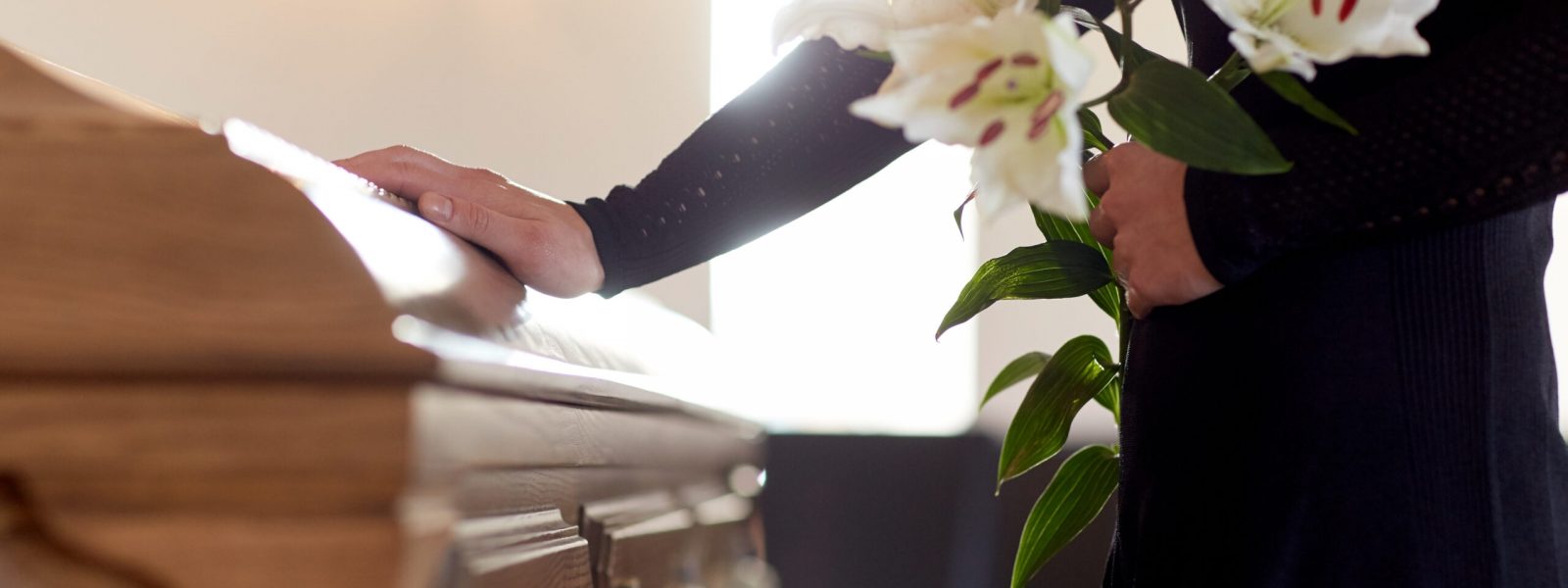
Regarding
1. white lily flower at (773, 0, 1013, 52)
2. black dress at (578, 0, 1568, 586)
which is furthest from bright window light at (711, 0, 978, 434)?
white lily flower at (773, 0, 1013, 52)

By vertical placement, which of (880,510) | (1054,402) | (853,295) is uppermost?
(853,295)

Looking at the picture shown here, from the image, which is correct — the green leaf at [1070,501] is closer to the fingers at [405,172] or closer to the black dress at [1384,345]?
the black dress at [1384,345]

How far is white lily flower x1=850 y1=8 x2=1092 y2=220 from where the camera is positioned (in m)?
0.34

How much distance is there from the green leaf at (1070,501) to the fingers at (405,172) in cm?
44

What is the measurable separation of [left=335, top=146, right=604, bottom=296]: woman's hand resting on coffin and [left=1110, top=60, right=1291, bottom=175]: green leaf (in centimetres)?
34

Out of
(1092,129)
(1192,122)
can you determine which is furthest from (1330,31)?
(1092,129)

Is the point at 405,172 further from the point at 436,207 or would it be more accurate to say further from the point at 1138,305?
the point at 1138,305

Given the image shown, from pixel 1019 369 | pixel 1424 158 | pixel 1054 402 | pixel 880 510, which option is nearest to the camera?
pixel 1424 158

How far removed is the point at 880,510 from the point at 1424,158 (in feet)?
6.65

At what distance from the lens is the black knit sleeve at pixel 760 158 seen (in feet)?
2.62

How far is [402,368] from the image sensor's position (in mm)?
293

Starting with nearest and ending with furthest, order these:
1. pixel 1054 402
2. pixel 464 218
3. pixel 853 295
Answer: pixel 464 218
pixel 1054 402
pixel 853 295

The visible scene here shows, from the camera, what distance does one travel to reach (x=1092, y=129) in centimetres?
67

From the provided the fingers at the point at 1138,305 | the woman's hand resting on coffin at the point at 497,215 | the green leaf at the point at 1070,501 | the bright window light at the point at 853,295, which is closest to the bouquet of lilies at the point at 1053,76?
the fingers at the point at 1138,305
